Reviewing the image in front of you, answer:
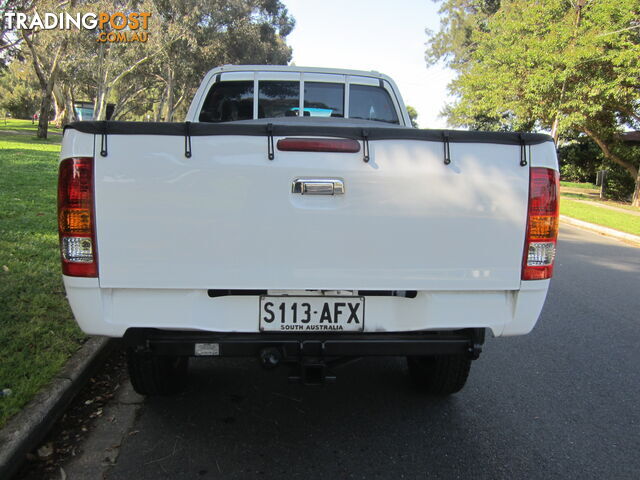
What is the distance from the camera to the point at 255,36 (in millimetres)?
34469

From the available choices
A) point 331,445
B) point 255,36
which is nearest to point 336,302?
point 331,445

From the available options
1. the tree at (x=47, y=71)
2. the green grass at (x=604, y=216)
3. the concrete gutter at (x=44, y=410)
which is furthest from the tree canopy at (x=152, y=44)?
the concrete gutter at (x=44, y=410)

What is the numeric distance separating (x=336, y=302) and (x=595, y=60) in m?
16.5

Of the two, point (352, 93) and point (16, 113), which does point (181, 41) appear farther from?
point (16, 113)

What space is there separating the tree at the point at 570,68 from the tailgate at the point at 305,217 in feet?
48.5

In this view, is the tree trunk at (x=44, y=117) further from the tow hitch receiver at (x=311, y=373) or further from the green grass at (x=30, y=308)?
the tow hitch receiver at (x=311, y=373)

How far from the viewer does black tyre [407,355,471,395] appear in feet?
10.7

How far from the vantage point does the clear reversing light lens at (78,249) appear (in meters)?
2.37

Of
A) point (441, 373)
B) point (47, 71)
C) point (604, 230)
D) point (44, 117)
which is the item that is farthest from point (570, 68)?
point (47, 71)

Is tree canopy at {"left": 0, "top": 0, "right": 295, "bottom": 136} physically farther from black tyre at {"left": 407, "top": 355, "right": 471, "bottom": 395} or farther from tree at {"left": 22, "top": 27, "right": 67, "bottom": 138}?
black tyre at {"left": 407, "top": 355, "right": 471, "bottom": 395}

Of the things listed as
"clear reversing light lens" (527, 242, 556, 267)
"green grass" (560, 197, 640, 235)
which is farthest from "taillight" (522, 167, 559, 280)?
"green grass" (560, 197, 640, 235)

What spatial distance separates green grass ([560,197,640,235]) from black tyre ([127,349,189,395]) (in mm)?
11787

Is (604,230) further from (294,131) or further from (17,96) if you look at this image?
(17,96)

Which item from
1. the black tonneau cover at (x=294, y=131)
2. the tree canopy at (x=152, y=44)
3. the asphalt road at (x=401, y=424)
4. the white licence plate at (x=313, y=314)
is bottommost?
the asphalt road at (x=401, y=424)
